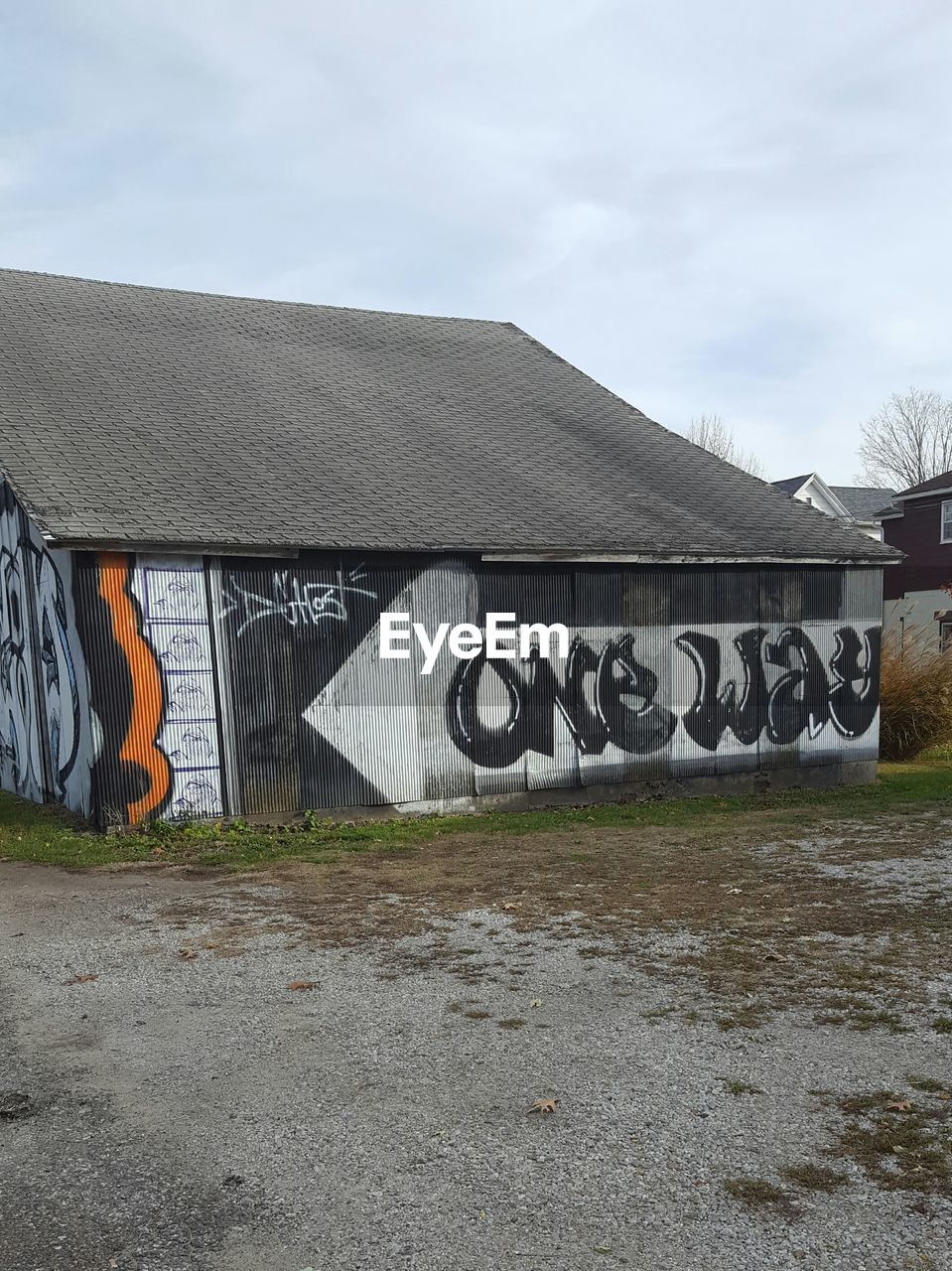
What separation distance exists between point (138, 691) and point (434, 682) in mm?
3510

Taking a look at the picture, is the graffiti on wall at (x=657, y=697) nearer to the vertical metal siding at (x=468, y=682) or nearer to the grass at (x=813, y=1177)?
the vertical metal siding at (x=468, y=682)

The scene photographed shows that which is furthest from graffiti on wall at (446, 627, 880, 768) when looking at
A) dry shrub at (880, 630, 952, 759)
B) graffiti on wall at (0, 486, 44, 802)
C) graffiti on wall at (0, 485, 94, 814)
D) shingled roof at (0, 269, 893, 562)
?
graffiti on wall at (0, 486, 44, 802)

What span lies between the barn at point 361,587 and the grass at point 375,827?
0.31m

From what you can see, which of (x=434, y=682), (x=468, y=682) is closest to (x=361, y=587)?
(x=434, y=682)

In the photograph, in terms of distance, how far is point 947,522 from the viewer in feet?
116

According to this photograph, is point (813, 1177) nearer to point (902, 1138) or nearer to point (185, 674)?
point (902, 1138)

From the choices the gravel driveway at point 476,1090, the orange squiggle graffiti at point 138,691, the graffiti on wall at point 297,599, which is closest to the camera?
the gravel driveway at point 476,1090

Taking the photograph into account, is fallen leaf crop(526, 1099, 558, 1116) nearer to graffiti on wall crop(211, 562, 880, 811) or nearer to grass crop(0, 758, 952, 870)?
grass crop(0, 758, 952, 870)

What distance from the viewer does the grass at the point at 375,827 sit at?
437 inches

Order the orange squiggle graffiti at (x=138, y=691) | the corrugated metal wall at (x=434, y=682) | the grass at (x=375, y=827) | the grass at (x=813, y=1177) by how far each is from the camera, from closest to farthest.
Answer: the grass at (x=813, y=1177) < the grass at (x=375, y=827) < the orange squiggle graffiti at (x=138, y=691) < the corrugated metal wall at (x=434, y=682)

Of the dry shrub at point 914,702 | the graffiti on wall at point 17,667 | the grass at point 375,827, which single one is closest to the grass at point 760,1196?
the grass at point 375,827

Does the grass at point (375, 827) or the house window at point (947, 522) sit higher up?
the house window at point (947, 522)

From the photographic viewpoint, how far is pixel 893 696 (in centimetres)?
2003

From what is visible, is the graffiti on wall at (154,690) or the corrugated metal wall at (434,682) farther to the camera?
the corrugated metal wall at (434,682)
